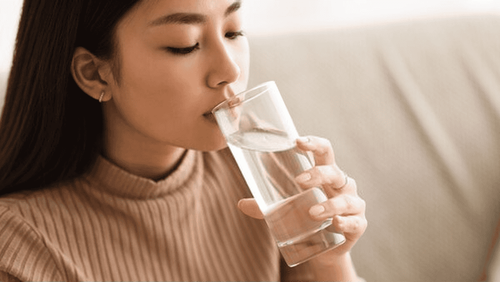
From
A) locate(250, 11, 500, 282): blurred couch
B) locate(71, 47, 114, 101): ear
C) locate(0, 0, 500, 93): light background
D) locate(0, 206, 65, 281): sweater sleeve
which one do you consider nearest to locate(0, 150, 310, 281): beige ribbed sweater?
locate(0, 206, 65, 281): sweater sleeve

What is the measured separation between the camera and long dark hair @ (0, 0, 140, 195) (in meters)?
1.11

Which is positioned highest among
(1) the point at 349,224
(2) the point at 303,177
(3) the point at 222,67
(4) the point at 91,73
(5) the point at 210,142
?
(4) the point at 91,73

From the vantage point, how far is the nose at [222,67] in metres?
1.04

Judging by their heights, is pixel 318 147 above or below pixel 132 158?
below

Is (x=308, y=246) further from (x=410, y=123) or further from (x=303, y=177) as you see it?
(x=410, y=123)

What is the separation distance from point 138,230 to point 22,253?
223 millimetres

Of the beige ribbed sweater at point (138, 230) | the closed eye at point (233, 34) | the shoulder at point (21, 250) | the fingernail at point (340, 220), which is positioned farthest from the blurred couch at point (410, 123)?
the shoulder at point (21, 250)

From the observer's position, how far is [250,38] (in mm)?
1536

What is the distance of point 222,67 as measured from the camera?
1043mm

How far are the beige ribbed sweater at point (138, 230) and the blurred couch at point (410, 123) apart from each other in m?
0.26

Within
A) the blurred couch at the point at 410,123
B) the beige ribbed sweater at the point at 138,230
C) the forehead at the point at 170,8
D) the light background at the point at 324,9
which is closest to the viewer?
the forehead at the point at 170,8

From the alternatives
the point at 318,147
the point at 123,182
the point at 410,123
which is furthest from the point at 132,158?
the point at 410,123

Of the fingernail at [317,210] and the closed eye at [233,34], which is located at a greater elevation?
the closed eye at [233,34]

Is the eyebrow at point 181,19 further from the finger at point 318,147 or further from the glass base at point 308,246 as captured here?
the glass base at point 308,246
